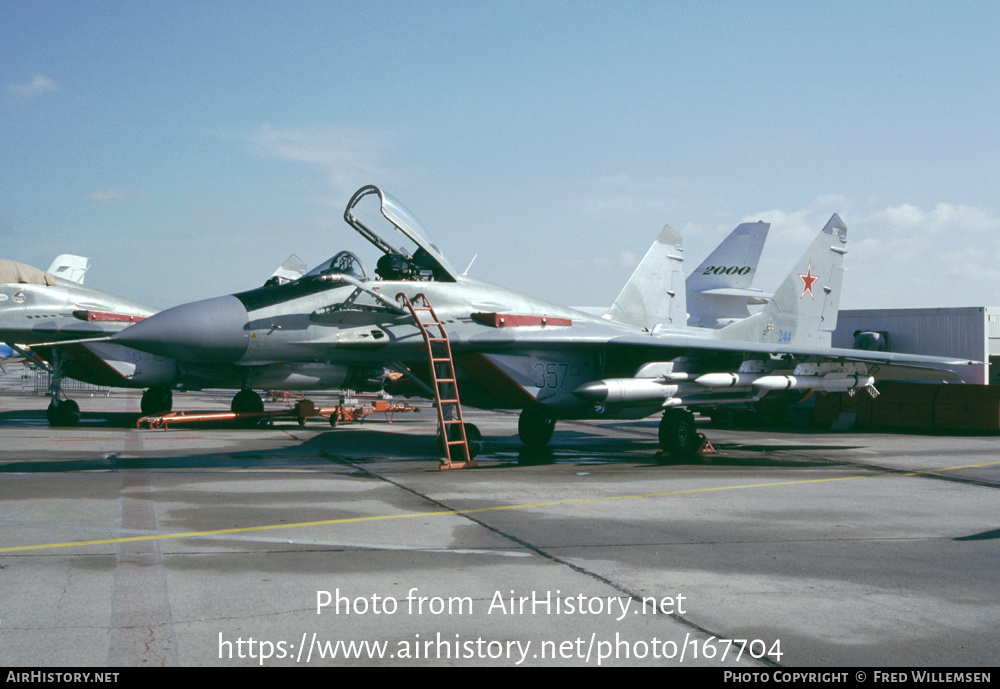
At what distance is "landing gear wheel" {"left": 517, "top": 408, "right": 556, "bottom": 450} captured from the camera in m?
14.1

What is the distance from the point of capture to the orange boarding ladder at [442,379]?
1143 centimetres

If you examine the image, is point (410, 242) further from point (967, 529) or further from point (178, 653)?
point (178, 653)

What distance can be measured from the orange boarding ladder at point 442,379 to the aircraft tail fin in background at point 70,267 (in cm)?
2043

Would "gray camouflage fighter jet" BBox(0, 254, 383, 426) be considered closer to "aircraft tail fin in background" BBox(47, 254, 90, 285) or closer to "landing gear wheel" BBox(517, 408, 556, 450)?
"landing gear wheel" BBox(517, 408, 556, 450)

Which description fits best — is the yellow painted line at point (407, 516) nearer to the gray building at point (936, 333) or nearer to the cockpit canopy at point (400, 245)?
the cockpit canopy at point (400, 245)

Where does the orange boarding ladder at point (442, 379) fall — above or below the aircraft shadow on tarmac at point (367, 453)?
above

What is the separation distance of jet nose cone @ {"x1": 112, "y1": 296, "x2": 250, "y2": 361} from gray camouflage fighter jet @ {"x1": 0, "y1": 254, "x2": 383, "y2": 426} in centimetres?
685

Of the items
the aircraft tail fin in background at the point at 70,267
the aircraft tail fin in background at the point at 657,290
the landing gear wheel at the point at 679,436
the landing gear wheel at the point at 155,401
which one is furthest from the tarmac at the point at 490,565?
the aircraft tail fin in background at the point at 70,267

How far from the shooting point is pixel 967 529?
7203 millimetres

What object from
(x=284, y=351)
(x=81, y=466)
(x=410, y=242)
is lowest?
(x=81, y=466)

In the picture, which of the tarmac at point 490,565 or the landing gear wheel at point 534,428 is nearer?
the tarmac at point 490,565

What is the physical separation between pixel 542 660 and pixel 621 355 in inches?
395

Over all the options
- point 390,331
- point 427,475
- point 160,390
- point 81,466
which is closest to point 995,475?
point 427,475
